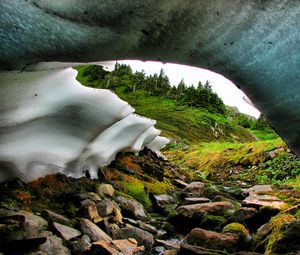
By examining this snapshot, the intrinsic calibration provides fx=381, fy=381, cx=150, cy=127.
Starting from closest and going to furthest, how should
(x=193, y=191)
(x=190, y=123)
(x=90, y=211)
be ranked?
(x=90, y=211), (x=193, y=191), (x=190, y=123)

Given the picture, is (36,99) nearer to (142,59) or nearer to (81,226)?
(81,226)

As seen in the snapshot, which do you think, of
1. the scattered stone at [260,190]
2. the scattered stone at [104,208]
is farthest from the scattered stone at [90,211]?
the scattered stone at [260,190]

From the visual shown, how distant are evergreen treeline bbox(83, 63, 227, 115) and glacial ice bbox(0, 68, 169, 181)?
1583 inches

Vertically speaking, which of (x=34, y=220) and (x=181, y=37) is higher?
(x=181, y=37)

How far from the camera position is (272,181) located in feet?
26.8

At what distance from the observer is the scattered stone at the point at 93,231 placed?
9.84 ft

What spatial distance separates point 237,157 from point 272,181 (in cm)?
343

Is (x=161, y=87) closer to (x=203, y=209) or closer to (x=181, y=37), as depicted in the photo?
(x=203, y=209)

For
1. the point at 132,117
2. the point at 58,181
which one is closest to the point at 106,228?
the point at 58,181

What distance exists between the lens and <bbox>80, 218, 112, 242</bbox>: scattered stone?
9.84ft

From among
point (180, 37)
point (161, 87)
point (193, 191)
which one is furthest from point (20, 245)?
point (161, 87)

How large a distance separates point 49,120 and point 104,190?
1.48 meters

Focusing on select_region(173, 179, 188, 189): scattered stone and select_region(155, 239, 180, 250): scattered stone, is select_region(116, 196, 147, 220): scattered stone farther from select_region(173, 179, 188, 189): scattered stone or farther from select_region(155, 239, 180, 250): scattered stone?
select_region(173, 179, 188, 189): scattered stone

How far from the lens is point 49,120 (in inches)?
122
